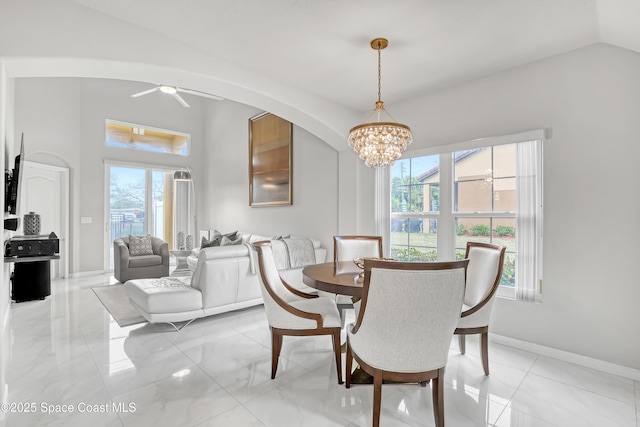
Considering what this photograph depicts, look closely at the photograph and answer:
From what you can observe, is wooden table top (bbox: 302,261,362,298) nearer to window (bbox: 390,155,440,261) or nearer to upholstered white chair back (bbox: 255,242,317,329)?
upholstered white chair back (bbox: 255,242,317,329)

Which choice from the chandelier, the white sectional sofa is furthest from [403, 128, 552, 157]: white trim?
the white sectional sofa

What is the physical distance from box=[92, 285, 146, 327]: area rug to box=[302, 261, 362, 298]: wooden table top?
2.33 m

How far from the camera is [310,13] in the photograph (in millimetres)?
2264

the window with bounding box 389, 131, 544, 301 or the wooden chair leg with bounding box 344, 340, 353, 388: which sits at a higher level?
the window with bounding box 389, 131, 544, 301

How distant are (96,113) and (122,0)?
16.8ft

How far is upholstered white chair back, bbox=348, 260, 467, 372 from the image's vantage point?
1577mm

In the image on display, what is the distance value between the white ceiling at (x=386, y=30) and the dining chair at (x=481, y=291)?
5.67 feet

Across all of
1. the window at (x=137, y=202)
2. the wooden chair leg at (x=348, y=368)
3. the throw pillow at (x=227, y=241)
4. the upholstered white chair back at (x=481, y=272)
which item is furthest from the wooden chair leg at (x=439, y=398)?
the window at (x=137, y=202)

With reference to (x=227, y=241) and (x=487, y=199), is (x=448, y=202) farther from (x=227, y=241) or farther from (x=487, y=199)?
(x=227, y=241)

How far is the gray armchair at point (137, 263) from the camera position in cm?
527

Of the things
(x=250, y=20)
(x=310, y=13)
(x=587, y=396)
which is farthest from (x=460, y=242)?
(x=250, y=20)

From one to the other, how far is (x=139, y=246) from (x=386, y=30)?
537 cm

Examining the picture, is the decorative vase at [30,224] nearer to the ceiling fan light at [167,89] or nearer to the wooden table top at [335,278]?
the ceiling fan light at [167,89]

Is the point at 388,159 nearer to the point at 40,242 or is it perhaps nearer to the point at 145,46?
the point at 145,46
